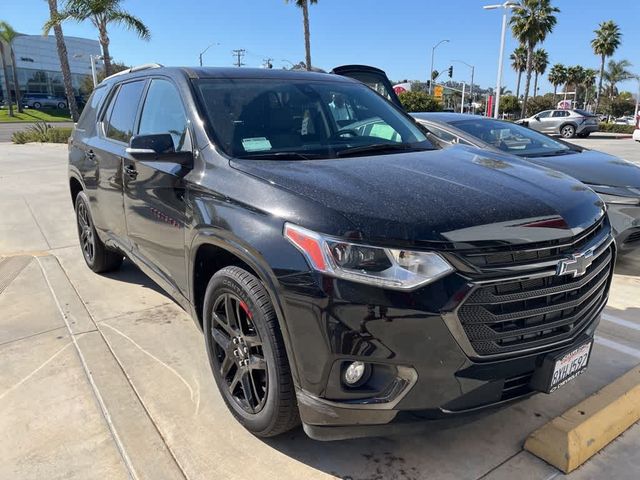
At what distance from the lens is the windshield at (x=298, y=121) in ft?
9.30

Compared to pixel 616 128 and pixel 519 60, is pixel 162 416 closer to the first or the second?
pixel 616 128

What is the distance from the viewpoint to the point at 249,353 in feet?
8.07

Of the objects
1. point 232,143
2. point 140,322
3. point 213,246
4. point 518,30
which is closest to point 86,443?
point 213,246

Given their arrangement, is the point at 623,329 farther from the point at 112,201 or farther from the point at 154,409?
the point at 112,201

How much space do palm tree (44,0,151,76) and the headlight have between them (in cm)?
2479

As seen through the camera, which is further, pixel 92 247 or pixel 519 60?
pixel 519 60

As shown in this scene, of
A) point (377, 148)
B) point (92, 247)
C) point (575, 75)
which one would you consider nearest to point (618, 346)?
point (377, 148)

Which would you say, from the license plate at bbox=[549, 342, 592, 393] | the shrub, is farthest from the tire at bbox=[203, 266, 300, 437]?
the shrub

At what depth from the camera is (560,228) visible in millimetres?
2154

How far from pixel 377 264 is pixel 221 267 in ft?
3.65

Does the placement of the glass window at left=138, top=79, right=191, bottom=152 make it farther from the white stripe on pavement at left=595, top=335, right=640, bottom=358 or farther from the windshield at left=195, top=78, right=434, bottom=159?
the white stripe on pavement at left=595, top=335, right=640, bottom=358

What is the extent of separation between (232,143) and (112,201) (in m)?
1.72

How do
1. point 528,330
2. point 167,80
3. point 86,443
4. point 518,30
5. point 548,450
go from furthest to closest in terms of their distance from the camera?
point 518,30 < point 167,80 < point 86,443 < point 548,450 < point 528,330

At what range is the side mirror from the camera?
2.81 metres
